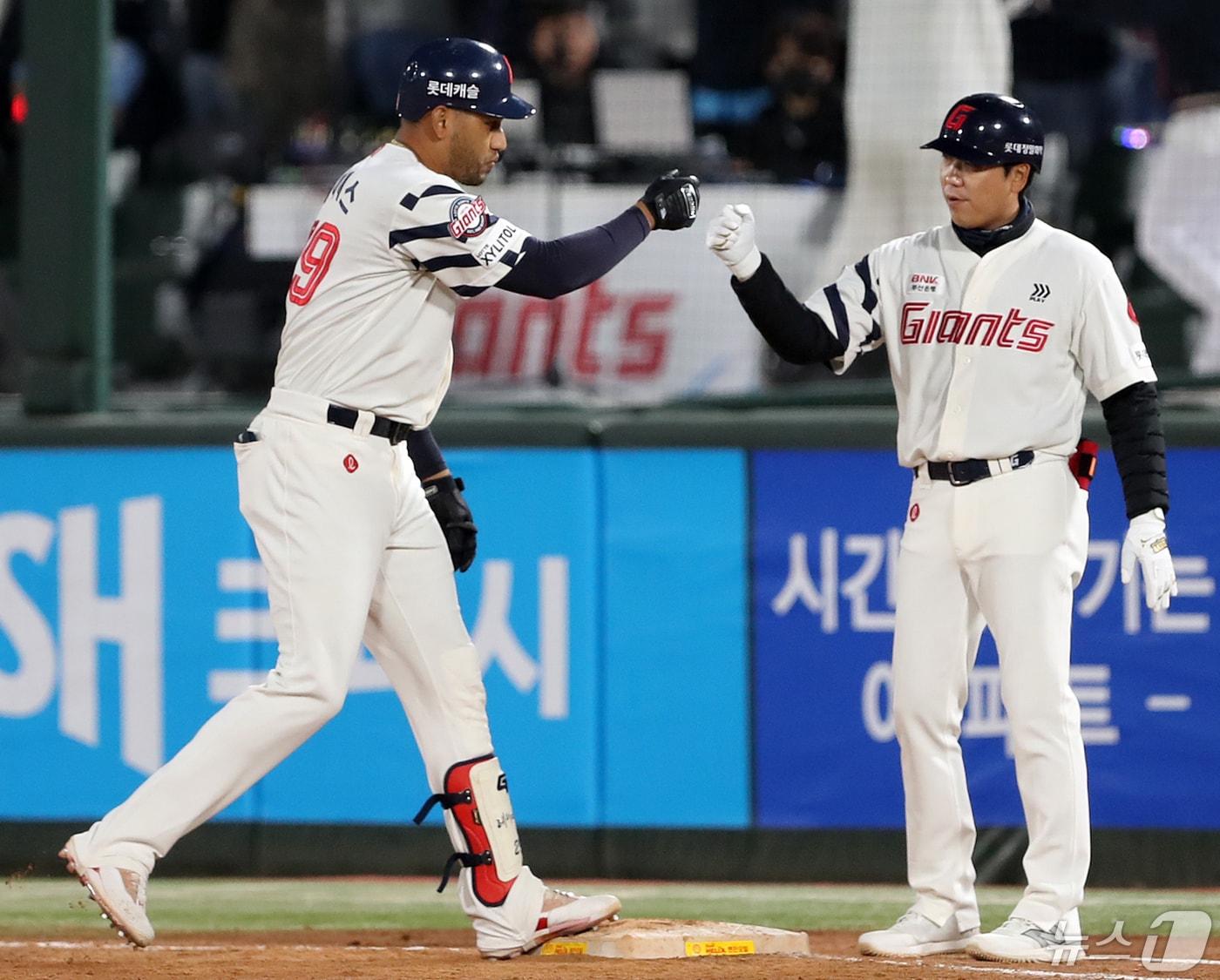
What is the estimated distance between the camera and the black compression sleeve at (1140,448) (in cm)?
493

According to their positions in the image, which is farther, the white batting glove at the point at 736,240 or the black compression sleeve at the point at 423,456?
the black compression sleeve at the point at 423,456

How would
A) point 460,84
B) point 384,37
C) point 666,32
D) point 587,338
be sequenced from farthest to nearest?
point 666,32 → point 384,37 → point 587,338 → point 460,84

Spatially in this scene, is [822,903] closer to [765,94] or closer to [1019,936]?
[1019,936]

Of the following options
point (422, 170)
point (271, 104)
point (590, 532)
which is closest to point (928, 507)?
point (422, 170)

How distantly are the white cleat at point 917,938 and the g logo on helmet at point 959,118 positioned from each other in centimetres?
191

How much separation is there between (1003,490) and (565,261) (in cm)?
119

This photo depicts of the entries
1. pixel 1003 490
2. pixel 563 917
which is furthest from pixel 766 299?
pixel 563 917

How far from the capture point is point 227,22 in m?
9.88

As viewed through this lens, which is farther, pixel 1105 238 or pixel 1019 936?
pixel 1105 238

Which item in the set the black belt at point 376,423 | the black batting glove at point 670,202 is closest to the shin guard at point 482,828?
the black belt at point 376,423

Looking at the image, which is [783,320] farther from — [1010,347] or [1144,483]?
[1144,483]

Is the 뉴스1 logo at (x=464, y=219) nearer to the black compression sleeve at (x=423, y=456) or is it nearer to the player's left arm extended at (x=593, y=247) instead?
the player's left arm extended at (x=593, y=247)

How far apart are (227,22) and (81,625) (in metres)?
4.08

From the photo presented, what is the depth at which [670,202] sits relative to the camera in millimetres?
4930
